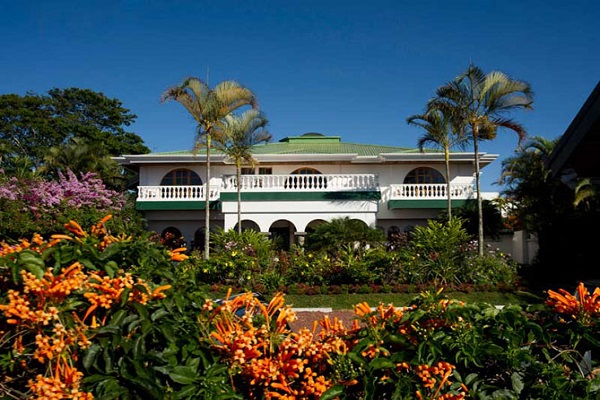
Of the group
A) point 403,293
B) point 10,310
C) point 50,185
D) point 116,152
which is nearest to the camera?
point 10,310

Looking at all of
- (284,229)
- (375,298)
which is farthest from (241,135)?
(375,298)

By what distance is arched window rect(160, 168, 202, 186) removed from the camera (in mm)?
26938

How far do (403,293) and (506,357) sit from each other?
13.5 meters

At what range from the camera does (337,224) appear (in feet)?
64.0

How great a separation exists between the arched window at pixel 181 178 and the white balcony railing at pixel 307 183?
2.89 meters

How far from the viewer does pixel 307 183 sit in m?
24.0

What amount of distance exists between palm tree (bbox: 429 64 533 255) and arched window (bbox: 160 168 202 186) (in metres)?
13.0

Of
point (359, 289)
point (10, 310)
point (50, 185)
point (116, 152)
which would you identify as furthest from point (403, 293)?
point (116, 152)

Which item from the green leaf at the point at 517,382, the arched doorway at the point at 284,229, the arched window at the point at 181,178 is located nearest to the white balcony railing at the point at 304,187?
the arched window at the point at 181,178

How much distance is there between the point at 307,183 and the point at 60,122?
28.0 m

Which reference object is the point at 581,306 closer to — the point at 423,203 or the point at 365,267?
the point at 365,267

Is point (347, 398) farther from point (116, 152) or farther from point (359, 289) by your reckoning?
point (116, 152)

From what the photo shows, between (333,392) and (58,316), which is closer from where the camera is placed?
(58,316)

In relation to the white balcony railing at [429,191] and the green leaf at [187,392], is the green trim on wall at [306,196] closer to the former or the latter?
the white balcony railing at [429,191]
